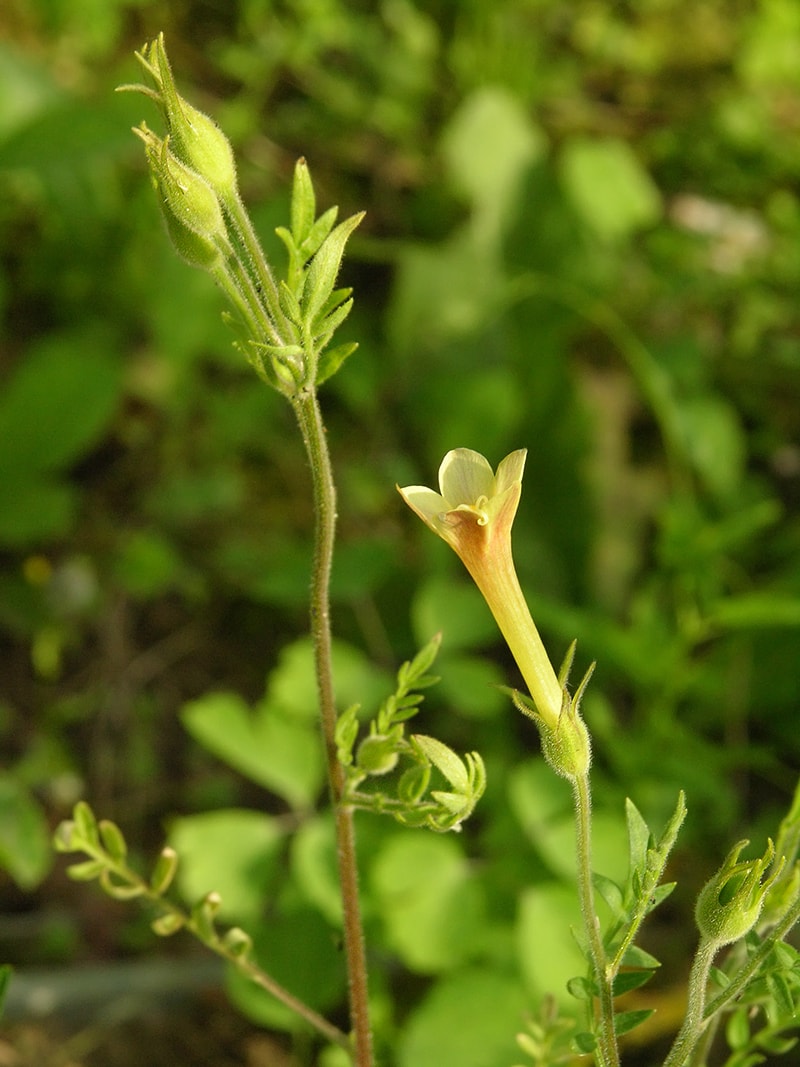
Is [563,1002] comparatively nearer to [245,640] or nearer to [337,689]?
[337,689]

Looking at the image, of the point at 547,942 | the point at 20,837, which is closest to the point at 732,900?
the point at 547,942

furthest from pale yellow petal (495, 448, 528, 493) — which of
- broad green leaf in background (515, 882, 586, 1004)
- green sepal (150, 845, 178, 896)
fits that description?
broad green leaf in background (515, 882, 586, 1004)

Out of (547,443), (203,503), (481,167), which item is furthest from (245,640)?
(481,167)

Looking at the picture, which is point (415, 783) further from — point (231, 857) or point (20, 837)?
point (20, 837)

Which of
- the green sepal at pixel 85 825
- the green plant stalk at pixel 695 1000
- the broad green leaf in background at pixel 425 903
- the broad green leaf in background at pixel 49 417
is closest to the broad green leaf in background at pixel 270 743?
the broad green leaf in background at pixel 425 903

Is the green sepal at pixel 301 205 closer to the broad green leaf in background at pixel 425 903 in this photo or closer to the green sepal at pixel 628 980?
the green sepal at pixel 628 980

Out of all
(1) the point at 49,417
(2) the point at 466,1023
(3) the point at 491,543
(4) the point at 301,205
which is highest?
(4) the point at 301,205
